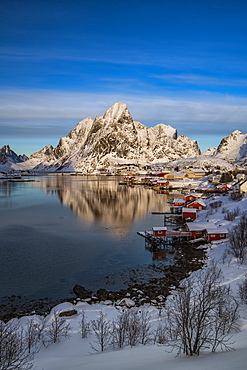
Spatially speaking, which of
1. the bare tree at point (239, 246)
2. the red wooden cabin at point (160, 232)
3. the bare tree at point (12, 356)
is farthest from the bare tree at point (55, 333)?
the red wooden cabin at point (160, 232)

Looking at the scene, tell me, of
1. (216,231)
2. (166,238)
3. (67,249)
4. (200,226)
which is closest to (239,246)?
(216,231)

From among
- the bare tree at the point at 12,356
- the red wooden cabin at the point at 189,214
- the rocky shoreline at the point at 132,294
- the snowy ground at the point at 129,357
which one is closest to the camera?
the snowy ground at the point at 129,357

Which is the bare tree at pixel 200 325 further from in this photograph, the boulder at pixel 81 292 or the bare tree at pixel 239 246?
the bare tree at pixel 239 246

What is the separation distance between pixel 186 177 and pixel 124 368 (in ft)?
320

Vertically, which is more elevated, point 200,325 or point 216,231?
point 200,325

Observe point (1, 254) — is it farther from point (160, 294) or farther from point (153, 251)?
point (160, 294)

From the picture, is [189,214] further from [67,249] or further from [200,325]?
[200,325]

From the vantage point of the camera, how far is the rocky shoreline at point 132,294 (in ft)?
42.7

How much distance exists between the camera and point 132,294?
14.4 metres

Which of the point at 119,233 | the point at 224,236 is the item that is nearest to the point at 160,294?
the point at 224,236

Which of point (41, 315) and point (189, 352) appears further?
point (41, 315)

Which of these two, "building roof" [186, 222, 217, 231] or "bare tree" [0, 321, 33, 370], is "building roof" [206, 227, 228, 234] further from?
"bare tree" [0, 321, 33, 370]

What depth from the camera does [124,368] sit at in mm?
5629

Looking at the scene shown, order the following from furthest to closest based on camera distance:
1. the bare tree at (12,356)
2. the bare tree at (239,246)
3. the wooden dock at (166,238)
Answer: the wooden dock at (166,238), the bare tree at (239,246), the bare tree at (12,356)
